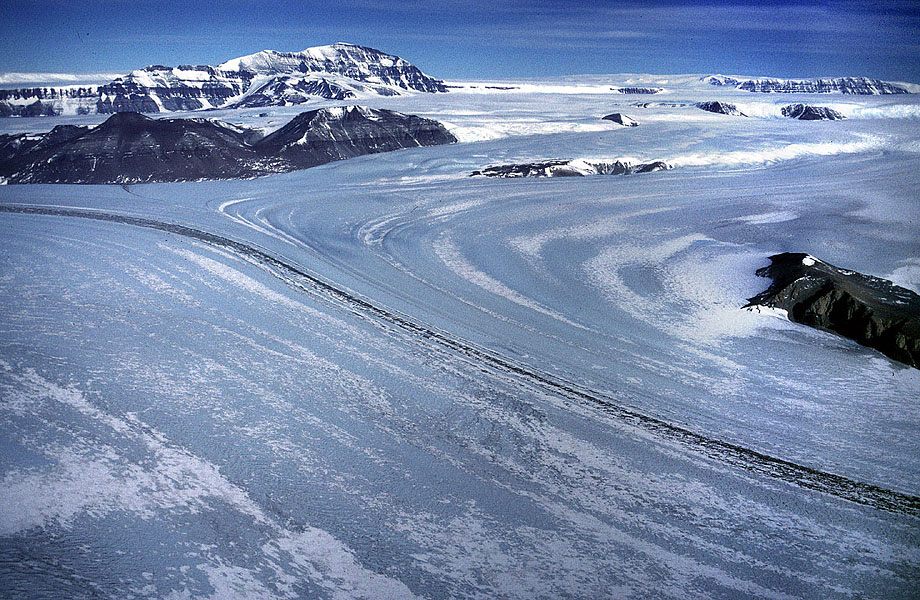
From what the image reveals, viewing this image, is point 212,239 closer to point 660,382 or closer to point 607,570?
point 660,382

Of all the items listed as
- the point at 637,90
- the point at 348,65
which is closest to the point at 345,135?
the point at 348,65

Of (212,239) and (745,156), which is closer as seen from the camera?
(212,239)

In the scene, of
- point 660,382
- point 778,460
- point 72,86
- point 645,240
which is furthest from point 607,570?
point 72,86

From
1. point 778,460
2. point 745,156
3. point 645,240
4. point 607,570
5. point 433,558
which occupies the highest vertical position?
point 745,156

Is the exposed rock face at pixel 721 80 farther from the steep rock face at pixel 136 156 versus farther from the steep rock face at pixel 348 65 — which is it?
the steep rock face at pixel 136 156

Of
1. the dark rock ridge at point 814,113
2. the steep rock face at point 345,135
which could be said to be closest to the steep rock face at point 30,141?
the steep rock face at point 345,135

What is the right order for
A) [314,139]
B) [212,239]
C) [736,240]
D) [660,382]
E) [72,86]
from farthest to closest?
1. [72,86]
2. [314,139]
3. [736,240]
4. [212,239]
5. [660,382]
